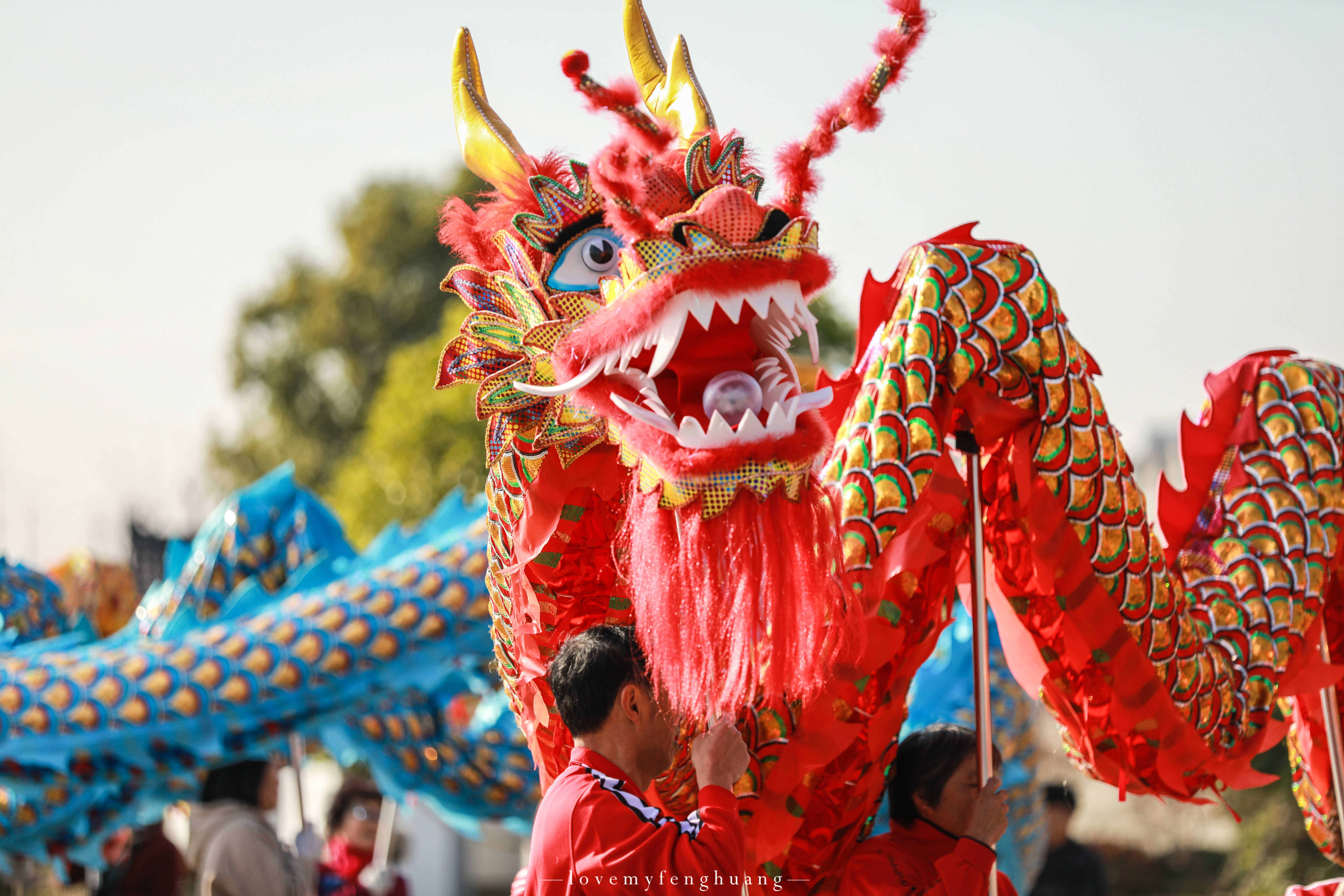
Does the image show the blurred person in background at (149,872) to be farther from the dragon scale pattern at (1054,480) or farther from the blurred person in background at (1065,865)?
the dragon scale pattern at (1054,480)

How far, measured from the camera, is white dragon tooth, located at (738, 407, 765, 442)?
1.62 meters

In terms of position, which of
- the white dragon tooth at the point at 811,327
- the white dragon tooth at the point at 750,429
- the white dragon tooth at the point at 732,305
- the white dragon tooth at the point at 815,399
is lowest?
the white dragon tooth at the point at 750,429

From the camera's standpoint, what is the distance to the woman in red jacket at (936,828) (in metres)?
2.10

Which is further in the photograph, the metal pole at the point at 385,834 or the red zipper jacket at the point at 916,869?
the metal pole at the point at 385,834

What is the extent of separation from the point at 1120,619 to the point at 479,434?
Answer: 1034 cm

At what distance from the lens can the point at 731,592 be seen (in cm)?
167

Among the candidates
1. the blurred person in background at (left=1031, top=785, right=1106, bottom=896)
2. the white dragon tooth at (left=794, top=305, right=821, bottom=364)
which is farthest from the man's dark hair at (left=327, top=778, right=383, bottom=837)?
the white dragon tooth at (left=794, top=305, right=821, bottom=364)

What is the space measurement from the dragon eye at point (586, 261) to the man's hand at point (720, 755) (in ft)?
2.01

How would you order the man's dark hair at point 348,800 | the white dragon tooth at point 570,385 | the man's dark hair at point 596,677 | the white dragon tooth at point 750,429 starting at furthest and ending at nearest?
the man's dark hair at point 348,800 < the man's dark hair at point 596,677 < the white dragon tooth at point 570,385 < the white dragon tooth at point 750,429

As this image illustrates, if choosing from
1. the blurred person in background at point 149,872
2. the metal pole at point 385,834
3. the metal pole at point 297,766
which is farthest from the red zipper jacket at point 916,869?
the metal pole at point 385,834

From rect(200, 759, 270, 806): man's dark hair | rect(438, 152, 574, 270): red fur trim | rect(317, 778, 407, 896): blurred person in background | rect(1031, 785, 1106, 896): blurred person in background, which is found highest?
rect(438, 152, 574, 270): red fur trim

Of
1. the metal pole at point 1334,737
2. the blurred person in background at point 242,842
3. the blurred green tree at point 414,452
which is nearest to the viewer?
the metal pole at point 1334,737

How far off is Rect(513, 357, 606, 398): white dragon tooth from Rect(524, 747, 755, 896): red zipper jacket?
1.65 feet

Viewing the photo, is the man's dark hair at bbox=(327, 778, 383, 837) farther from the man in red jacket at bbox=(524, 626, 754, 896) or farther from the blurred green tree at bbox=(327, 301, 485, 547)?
the blurred green tree at bbox=(327, 301, 485, 547)
